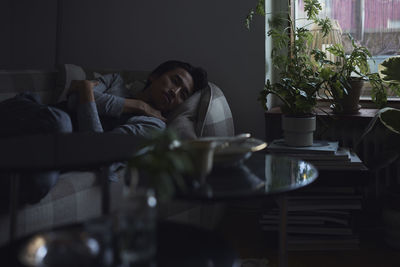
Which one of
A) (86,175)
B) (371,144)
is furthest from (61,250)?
(371,144)

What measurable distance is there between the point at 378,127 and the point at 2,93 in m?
1.75

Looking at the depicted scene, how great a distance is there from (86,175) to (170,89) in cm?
71

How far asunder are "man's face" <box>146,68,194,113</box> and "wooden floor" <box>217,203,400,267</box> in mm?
663

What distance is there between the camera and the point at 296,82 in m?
2.31

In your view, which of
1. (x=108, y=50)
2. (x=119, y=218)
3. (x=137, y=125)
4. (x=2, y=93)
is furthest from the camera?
(x=108, y=50)

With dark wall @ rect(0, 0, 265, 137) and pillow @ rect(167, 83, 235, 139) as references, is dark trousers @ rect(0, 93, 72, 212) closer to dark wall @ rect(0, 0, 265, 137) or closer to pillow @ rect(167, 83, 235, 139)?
pillow @ rect(167, 83, 235, 139)

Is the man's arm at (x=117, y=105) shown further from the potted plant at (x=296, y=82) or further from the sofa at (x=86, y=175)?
the potted plant at (x=296, y=82)

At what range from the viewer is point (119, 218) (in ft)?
2.90

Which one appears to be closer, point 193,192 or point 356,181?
point 193,192

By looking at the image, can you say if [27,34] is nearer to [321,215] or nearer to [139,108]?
[139,108]

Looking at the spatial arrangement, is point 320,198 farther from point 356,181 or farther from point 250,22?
point 250,22

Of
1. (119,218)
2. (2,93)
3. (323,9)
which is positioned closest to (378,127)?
(323,9)

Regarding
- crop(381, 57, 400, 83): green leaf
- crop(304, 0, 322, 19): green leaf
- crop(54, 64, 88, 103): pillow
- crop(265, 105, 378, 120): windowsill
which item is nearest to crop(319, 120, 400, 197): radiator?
crop(265, 105, 378, 120): windowsill

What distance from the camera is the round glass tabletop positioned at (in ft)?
3.53
